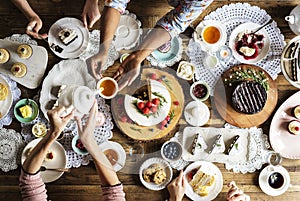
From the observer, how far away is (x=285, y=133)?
2.21 metres

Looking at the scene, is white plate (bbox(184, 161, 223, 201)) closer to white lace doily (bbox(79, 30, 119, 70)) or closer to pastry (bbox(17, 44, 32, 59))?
white lace doily (bbox(79, 30, 119, 70))

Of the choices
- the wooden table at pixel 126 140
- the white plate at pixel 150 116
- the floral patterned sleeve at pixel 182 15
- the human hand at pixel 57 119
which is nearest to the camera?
the human hand at pixel 57 119

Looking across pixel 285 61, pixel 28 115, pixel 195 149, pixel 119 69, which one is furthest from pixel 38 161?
pixel 285 61

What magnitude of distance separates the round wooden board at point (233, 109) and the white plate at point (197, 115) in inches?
2.7

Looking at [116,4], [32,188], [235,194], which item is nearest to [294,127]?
[235,194]

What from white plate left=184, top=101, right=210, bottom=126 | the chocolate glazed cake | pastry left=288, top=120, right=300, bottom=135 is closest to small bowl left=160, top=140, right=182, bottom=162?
white plate left=184, top=101, right=210, bottom=126

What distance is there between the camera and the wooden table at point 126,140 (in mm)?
A: 2170

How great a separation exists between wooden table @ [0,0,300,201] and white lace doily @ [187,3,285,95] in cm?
4

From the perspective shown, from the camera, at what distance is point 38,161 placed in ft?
6.08

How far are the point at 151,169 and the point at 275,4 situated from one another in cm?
106

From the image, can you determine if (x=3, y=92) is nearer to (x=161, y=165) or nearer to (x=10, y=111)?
(x=10, y=111)

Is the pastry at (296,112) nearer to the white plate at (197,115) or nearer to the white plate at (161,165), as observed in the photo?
the white plate at (197,115)

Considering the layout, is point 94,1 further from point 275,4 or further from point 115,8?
point 275,4

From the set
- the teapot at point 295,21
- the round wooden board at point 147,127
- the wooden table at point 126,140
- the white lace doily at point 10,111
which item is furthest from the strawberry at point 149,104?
the teapot at point 295,21
